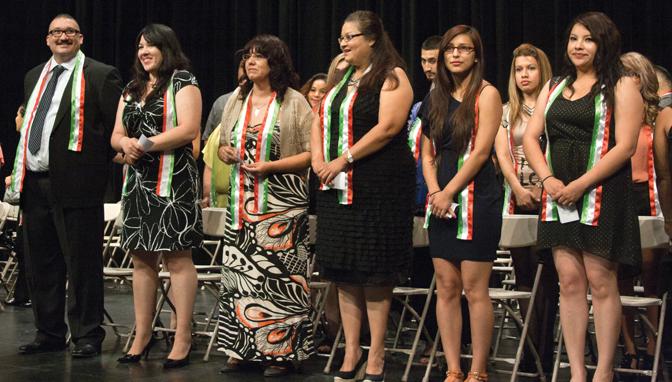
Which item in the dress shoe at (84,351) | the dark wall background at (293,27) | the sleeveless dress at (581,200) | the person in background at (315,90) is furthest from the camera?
the dark wall background at (293,27)

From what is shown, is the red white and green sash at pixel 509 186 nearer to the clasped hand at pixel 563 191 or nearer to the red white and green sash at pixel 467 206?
the red white and green sash at pixel 467 206

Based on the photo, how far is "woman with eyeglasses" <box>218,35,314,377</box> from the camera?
14.2 feet

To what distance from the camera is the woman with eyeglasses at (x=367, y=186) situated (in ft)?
13.0

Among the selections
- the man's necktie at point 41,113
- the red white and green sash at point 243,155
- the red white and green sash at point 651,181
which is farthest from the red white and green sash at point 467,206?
the man's necktie at point 41,113

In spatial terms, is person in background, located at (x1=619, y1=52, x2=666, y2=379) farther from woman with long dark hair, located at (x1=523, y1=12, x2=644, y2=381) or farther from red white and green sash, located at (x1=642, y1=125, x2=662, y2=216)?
woman with long dark hair, located at (x1=523, y1=12, x2=644, y2=381)

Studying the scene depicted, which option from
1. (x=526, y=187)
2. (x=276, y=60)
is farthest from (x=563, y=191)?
(x=276, y=60)

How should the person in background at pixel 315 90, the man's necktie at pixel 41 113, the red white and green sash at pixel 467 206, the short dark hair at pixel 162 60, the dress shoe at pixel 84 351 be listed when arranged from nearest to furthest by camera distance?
the red white and green sash at pixel 467 206
the short dark hair at pixel 162 60
the dress shoe at pixel 84 351
the man's necktie at pixel 41 113
the person in background at pixel 315 90

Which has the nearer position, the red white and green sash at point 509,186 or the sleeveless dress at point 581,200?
the sleeveless dress at point 581,200

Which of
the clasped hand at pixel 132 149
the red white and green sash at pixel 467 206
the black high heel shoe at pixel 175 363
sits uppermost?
the clasped hand at pixel 132 149

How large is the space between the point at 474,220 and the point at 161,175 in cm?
149

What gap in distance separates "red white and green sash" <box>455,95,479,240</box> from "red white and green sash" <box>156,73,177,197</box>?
4.52ft

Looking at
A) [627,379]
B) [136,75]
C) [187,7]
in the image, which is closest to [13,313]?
[136,75]

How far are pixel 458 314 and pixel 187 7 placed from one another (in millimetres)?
6061

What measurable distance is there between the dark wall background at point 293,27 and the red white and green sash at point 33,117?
288 cm
